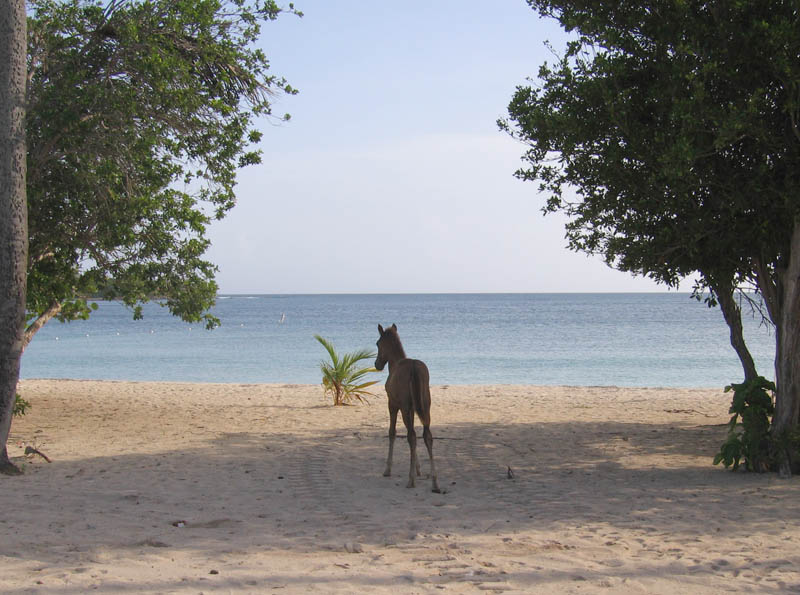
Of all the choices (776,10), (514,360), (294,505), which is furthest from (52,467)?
(514,360)

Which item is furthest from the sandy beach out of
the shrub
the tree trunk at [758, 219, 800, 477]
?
the tree trunk at [758, 219, 800, 477]

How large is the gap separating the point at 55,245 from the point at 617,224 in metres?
8.55

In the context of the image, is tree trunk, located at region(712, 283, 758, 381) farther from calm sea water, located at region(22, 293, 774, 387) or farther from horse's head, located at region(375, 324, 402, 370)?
calm sea water, located at region(22, 293, 774, 387)

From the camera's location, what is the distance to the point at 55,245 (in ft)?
35.8

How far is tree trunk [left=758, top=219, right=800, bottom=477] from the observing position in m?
8.39

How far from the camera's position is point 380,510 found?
7004 millimetres

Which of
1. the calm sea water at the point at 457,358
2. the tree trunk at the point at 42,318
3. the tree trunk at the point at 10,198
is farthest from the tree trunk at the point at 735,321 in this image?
the calm sea water at the point at 457,358

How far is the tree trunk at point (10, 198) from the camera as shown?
8.33 meters

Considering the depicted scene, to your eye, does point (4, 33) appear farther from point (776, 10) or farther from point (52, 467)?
point (776, 10)

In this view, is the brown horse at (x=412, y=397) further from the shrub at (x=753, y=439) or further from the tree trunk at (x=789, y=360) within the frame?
the tree trunk at (x=789, y=360)

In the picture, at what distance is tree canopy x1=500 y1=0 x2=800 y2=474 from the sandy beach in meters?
2.65

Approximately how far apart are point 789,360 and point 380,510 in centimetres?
537

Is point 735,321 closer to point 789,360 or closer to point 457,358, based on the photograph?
point 789,360

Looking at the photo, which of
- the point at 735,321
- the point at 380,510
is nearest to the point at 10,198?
the point at 380,510
